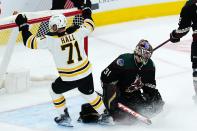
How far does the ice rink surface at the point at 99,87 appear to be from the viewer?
362cm

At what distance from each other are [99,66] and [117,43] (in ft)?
3.38

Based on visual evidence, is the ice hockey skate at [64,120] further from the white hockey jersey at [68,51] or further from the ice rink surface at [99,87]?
the white hockey jersey at [68,51]

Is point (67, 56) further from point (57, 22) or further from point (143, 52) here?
point (143, 52)

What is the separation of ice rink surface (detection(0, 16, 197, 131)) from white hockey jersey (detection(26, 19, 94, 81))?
0.41m

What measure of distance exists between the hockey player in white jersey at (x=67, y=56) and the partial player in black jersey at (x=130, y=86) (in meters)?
0.09

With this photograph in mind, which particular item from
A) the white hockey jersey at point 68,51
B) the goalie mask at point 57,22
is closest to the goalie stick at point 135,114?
the white hockey jersey at point 68,51

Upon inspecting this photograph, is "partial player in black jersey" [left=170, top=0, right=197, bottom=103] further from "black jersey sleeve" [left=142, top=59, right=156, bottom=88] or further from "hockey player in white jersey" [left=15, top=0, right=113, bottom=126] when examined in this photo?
"hockey player in white jersey" [left=15, top=0, right=113, bottom=126]

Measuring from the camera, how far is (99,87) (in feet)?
14.9

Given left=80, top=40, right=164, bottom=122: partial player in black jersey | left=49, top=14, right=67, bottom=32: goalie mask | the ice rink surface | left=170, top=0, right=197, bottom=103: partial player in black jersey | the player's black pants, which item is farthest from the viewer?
left=170, top=0, right=197, bottom=103: partial player in black jersey

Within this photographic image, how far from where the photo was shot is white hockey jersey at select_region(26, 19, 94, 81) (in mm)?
3326

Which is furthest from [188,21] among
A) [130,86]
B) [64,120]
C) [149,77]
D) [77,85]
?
[64,120]

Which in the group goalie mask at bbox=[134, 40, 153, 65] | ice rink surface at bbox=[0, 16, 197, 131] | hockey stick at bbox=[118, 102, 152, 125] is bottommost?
ice rink surface at bbox=[0, 16, 197, 131]

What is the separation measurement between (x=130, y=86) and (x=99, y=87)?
3.23 ft

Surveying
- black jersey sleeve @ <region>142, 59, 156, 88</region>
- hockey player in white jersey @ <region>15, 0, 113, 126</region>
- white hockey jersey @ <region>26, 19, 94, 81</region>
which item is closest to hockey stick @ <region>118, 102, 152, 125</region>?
hockey player in white jersey @ <region>15, 0, 113, 126</region>
